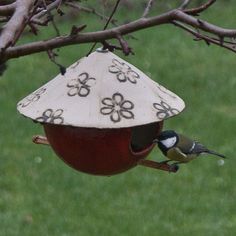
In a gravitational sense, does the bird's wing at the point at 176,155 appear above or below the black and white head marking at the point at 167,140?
below

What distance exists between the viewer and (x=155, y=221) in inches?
193

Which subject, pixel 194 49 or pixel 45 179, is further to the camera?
pixel 194 49

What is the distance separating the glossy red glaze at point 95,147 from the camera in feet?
8.86

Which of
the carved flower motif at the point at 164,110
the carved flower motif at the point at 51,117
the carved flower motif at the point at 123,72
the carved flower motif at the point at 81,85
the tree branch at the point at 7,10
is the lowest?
the carved flower motif at the point at 51,117

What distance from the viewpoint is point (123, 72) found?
2713mm

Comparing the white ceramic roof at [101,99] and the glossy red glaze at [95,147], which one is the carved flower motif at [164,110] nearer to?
the white ceramic roof at [101,99]

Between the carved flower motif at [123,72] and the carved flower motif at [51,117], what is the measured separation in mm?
245

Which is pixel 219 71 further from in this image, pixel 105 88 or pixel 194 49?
pixel 105 88

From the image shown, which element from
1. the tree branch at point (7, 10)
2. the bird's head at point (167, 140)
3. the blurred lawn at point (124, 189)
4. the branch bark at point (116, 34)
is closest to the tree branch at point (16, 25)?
the branch bark at point (116, 34)

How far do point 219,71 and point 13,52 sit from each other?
19.2 ft

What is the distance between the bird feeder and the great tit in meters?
0.10

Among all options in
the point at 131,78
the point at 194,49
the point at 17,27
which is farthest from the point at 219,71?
the point at 17,27

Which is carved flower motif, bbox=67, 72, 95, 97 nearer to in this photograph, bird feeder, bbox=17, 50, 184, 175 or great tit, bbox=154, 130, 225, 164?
bird feeder, bbox=17, 50, 184, 175

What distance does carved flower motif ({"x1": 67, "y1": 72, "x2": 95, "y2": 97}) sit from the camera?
2.63 metres
